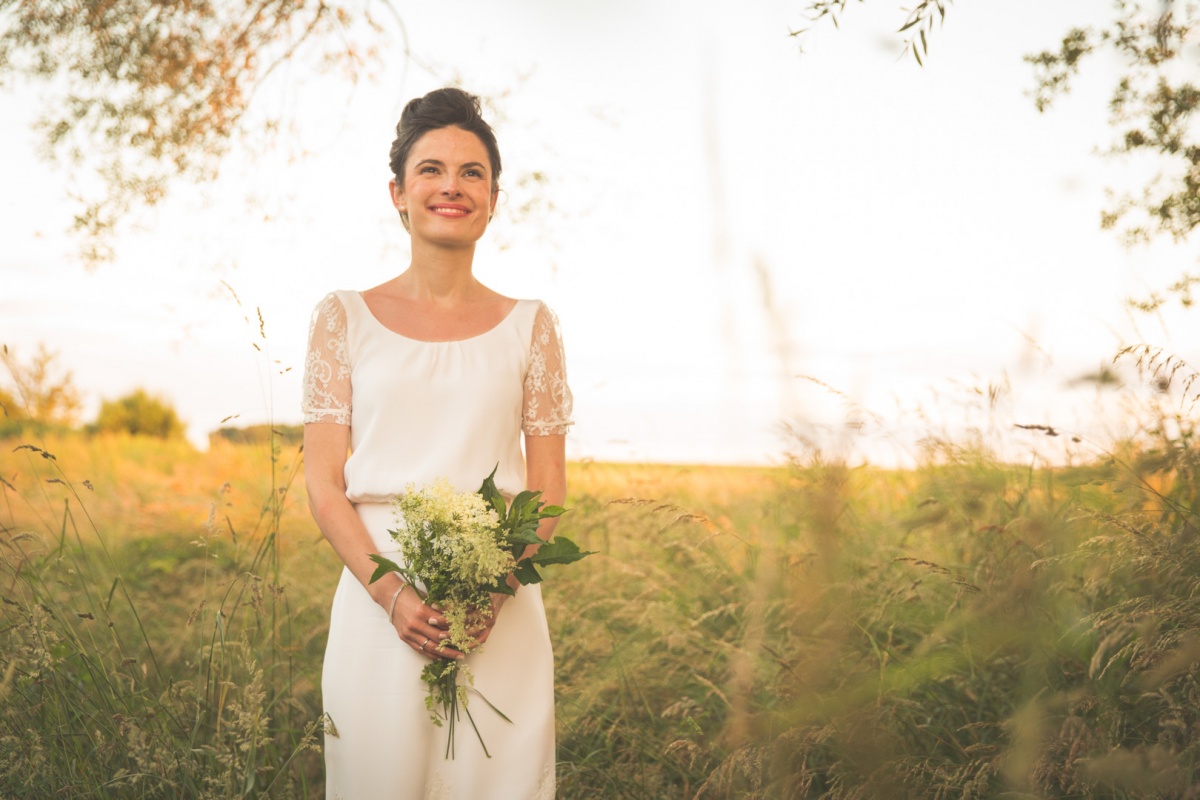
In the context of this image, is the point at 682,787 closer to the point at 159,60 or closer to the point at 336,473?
the point at 336,473

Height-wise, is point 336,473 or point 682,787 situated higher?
point 336,473

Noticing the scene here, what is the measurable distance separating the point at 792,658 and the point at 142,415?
9.37 m

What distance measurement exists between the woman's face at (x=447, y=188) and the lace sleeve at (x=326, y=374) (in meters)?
0.33

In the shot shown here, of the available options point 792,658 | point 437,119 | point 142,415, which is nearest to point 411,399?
point 437,119

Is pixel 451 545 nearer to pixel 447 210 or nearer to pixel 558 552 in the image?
pixel 558 552

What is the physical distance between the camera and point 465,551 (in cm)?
203

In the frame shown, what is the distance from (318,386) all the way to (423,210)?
0.52 m

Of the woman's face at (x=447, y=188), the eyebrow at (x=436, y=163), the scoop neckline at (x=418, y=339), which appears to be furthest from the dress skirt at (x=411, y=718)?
the eyebrow at (x=436, y=163)

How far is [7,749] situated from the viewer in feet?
8.21

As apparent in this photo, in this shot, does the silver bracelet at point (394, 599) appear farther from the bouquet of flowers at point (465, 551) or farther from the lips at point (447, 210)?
the lips at point (447, 210)

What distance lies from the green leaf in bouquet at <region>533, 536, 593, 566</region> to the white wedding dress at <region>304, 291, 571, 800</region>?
12.8 inches

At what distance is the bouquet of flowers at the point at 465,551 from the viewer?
203 centimetres

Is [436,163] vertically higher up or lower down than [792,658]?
higher up

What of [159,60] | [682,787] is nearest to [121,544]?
[159,60]
